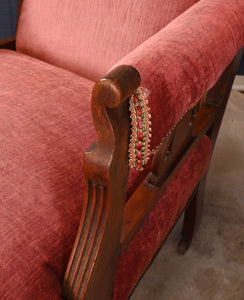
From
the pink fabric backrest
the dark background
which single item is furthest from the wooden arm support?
the dark background

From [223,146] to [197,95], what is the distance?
96cm

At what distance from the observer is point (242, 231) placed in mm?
1111

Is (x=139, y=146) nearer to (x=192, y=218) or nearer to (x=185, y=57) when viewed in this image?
(x=185, y=57)

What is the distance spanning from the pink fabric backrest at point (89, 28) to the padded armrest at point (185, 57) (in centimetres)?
17

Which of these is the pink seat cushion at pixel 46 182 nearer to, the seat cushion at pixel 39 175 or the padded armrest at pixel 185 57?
the seat cushion at pixel 39 175

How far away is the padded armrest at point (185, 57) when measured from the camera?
1.43 feet

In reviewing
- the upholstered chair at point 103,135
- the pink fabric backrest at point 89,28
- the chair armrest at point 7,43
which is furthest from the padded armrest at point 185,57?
the chair armrest at point 7,43

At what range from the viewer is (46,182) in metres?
0.57

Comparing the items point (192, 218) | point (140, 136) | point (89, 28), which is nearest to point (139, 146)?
point (140, 136)

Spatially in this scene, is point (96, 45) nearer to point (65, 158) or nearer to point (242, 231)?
point (65, 158)

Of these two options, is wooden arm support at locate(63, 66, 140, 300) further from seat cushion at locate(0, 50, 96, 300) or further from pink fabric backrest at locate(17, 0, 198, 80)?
pink fabric backrest at locate(17, 0, 198, 80)

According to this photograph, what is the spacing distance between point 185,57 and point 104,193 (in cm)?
19

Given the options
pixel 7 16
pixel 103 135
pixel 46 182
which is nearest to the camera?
pixel 103 135

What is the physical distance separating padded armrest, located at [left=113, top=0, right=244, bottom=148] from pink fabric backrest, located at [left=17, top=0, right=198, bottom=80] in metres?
0.17
